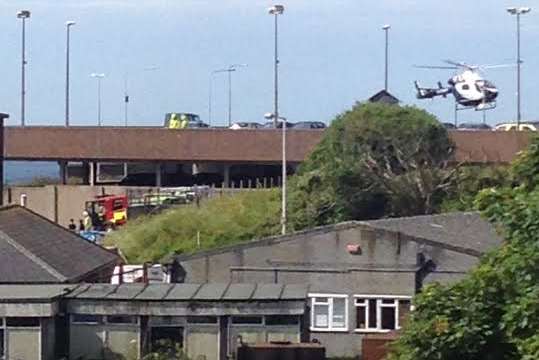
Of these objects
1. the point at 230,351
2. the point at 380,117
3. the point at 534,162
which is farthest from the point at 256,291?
the point at 380,117

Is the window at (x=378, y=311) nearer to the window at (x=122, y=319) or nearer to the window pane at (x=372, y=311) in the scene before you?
the window pane at (x=372, y=311)

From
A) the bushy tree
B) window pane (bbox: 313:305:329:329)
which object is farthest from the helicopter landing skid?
the bushy tree

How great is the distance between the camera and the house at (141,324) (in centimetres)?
3262

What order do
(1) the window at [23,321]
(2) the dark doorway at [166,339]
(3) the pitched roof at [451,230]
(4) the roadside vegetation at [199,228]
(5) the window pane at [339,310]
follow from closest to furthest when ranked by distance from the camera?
(1) the window at [23,321] < (2) the dark doorway at [166,339] < (5) the window pane at [339,310] < (3) the pitched roof at [451,230] < (4) the roadside vegetation at [199,228]

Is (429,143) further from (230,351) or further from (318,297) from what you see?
(230,351)

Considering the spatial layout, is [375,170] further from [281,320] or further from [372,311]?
[281,320]

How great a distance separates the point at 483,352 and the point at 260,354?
1806 centimetres

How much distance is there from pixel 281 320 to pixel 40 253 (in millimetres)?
7191

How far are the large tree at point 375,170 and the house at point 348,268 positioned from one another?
44.7ft

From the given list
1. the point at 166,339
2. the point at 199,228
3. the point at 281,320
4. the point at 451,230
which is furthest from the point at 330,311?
the point at 199,228

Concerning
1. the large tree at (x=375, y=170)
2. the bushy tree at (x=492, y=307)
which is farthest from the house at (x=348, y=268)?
the bushy tree at (x=492, y=307)

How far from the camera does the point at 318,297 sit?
38.7m

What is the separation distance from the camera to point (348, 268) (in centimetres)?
3875

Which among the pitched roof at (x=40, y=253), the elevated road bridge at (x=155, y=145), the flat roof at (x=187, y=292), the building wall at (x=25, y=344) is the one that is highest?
the elevated road bridge at (x=155, y=145)
